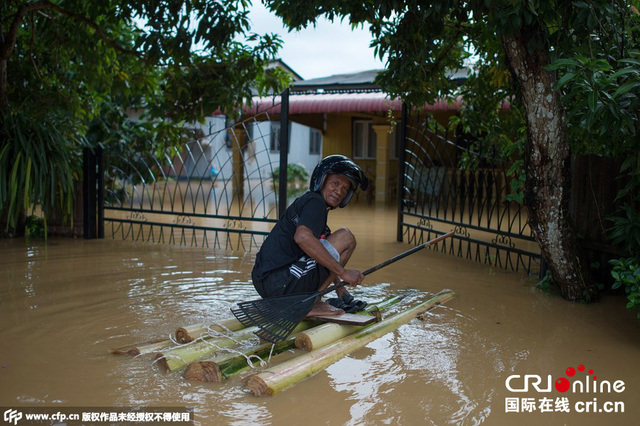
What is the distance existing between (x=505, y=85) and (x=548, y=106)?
2.39 metres

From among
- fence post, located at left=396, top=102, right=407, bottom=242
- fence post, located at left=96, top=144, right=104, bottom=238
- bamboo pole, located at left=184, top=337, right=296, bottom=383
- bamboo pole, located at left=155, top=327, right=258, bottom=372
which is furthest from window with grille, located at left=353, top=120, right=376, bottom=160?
bamboo pole, located at left=184, top=337, right=296, bottom=383

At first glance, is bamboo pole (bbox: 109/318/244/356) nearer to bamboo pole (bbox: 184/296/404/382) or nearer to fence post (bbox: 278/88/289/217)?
bamboo pole (bbox: 184/296/404/382)

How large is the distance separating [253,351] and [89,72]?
20.2 ft

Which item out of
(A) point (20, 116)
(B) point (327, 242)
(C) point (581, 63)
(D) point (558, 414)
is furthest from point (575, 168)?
(A) point (20, 116)

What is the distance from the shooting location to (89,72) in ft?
27.8

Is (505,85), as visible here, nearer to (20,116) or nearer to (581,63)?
(581,63)

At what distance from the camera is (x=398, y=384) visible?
11.6ft

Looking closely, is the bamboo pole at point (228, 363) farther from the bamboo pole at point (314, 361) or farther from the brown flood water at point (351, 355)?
the bamboo pole at point (314, 361)

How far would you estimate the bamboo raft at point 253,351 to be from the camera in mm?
3436

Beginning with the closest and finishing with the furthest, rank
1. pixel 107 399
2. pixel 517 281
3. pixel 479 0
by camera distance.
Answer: pixel 107 399 → pixel 479 0 → pixel 517 281

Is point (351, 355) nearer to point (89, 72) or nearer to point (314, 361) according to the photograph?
point (314, 361)

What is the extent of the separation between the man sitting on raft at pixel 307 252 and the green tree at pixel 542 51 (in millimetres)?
1526

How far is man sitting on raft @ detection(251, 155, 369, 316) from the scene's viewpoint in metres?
4.13

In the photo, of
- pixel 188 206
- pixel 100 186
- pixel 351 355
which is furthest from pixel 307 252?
pixel 188 206
